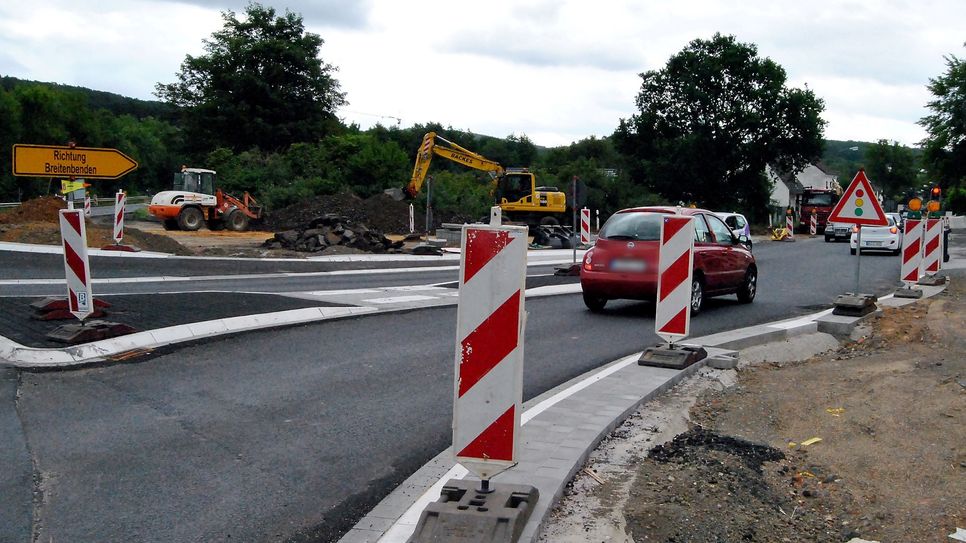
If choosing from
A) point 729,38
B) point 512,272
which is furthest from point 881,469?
point 729,38

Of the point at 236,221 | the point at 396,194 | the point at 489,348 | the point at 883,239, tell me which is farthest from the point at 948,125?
the point at 489,348

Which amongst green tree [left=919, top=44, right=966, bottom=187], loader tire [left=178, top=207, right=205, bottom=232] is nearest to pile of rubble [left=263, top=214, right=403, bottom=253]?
loader tire [left=178, top=207, right=205, bottom=232]

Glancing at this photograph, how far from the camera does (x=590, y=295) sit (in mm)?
14039

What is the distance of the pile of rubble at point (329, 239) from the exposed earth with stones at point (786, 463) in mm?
22702

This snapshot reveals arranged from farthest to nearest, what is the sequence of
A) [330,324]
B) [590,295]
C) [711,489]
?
[590,295] < [330,324] < [711,489]

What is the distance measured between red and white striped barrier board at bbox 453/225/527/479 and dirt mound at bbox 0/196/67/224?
2859cm

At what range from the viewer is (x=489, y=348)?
13.7ft

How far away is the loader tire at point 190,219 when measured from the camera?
1503 inches

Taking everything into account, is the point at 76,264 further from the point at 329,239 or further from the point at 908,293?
the point at 329,239

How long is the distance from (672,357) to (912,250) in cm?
970

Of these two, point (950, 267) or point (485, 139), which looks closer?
point (950, 267)

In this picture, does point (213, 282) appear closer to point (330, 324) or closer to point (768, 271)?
point (330, 324)

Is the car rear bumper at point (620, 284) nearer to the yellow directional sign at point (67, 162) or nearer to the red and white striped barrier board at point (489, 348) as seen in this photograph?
the yellow directional sign at point (67, 162)

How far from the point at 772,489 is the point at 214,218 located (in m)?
37.3
